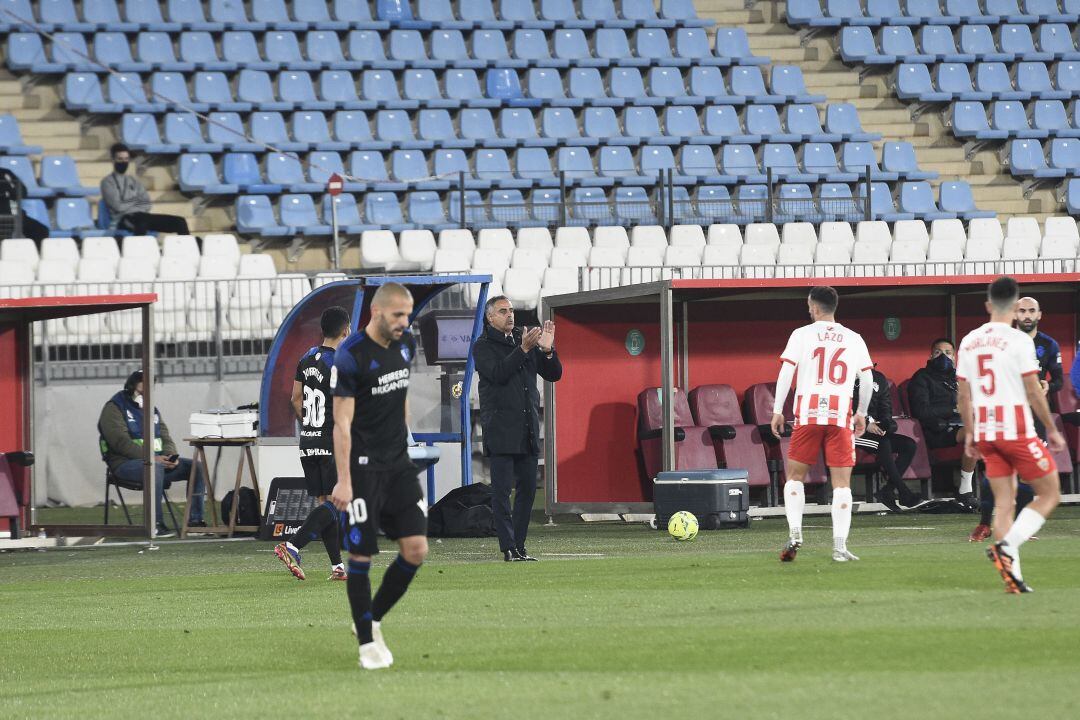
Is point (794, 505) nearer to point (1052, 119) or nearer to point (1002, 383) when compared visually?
point (1002, 383)

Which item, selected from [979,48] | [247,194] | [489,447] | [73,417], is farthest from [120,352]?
[979,48]

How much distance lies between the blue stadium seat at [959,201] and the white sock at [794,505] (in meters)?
15.3

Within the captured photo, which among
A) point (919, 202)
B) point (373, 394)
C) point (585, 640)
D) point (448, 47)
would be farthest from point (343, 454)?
point (448, 47)

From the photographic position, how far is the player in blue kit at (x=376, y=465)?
7391 millimetres

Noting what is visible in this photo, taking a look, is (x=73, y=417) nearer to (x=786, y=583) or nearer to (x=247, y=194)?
(x=247, y=194)

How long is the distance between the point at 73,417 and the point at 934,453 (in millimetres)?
10409

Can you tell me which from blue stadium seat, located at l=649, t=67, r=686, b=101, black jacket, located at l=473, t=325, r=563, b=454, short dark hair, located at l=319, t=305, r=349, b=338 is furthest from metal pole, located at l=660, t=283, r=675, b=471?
blue stadium seat, located at l=649, t=67, r=686, b=101

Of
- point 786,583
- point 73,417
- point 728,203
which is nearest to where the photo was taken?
point 786,583

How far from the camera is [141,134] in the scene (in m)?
25.0

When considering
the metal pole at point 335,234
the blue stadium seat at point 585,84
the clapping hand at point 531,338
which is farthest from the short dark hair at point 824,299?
the blue stadium seat at point 585,84

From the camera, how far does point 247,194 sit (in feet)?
80.3

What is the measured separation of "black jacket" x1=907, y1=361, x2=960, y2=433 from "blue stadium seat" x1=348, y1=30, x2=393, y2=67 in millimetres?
13027

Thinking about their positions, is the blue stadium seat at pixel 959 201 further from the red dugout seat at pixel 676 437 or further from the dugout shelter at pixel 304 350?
the dugout shelter at pixel 304 350

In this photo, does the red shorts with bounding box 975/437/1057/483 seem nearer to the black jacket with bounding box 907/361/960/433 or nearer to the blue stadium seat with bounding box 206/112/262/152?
the black jacket with bounding box 907/361/960/433
